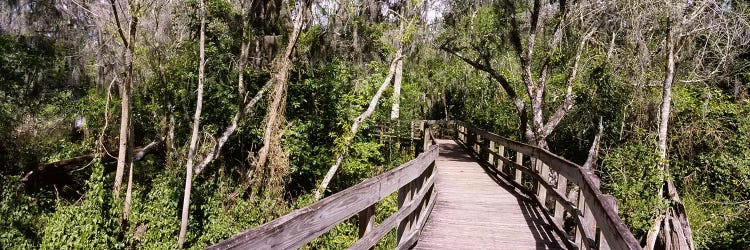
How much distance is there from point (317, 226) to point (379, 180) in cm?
109

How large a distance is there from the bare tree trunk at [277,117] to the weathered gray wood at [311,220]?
1184 centimetres

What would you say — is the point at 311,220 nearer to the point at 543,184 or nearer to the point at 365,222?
the point at 365,222

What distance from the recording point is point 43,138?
18.2 m

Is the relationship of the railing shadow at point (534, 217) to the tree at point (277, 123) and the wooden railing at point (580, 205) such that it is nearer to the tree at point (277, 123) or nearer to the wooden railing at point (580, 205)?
the wooden railing at point (580, 205)

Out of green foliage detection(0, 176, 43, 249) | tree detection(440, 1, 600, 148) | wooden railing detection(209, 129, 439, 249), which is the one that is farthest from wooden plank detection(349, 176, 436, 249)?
green foliage detection(0, 176, 43, 249)

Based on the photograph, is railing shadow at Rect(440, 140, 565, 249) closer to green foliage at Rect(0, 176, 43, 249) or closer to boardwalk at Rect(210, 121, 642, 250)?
boardwalk at Rect(210, 121, 642, 250)

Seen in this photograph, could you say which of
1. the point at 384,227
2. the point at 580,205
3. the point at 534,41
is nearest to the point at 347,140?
the point at 534,41

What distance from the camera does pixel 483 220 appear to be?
6414 millimetres

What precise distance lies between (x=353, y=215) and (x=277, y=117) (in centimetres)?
1309

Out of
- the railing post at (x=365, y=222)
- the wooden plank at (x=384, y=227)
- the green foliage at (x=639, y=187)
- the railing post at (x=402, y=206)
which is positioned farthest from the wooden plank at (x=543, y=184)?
the green foliage at (x=639, y=187)

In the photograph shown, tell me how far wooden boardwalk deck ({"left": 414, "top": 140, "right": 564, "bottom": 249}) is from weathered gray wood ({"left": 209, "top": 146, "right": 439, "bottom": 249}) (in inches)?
77.0

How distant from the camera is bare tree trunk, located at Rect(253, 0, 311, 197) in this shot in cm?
1507

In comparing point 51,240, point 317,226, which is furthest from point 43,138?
point 317,226

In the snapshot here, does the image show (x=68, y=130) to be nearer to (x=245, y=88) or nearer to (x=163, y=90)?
(x=163, y=90)
